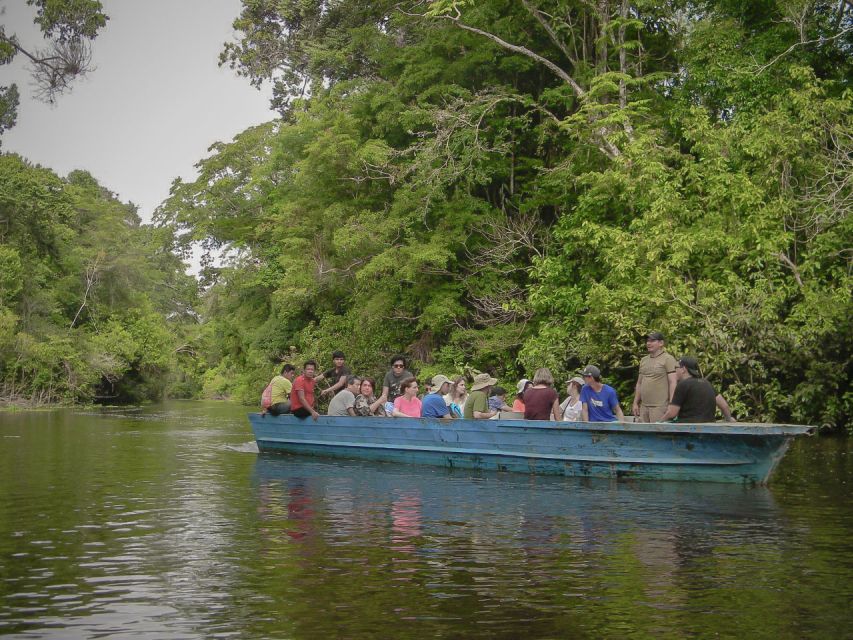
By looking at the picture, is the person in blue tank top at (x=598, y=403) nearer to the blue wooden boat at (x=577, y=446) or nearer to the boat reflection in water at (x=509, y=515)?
the blue wooden boat at (x=577, y=446)

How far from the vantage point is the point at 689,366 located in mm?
13484

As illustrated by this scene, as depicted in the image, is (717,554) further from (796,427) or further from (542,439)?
(542,439)

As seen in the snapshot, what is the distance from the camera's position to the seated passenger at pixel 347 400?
18281mm

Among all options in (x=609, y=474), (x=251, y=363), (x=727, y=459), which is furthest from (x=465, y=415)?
(x=251, y=363)

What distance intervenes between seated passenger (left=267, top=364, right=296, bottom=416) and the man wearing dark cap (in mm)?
7818

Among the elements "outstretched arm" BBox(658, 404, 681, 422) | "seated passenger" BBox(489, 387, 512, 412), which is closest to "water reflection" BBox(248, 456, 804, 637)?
"outstretched arm" BBox(658, 404, 681, 422)

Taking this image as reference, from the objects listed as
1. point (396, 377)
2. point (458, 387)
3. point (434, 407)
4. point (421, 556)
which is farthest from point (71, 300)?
point (421, 556)

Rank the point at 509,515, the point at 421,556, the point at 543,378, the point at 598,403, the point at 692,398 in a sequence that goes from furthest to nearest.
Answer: the point at 543,378 < the point at 598,403 < the point at 692,398 < the point at 509,515 < the point at 421,556

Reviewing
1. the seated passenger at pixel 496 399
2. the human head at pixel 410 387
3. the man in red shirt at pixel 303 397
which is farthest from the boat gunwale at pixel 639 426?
the man in red shirt at pixel 303 397

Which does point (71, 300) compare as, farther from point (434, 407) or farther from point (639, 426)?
point (639, 426)

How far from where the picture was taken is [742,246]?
22.7m

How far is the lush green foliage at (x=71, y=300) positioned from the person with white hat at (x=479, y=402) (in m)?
33.3

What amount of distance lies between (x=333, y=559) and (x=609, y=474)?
21.9ft

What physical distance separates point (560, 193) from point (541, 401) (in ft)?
43.6
